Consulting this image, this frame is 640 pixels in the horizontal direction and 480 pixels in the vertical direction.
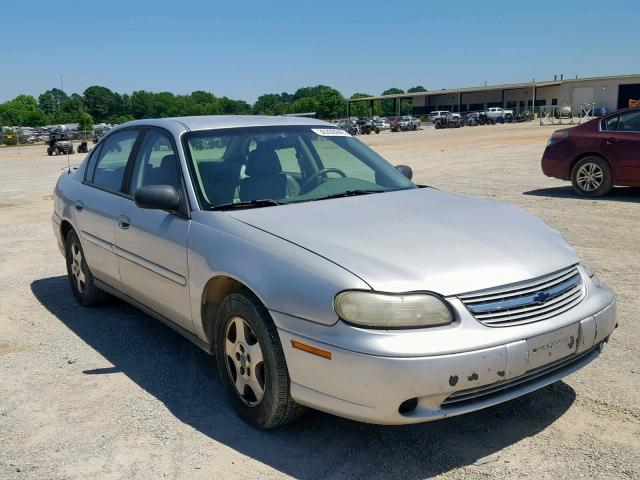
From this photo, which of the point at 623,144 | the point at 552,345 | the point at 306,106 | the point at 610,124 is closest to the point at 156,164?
the point at 552,345

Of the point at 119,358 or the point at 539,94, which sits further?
the point at 539,94

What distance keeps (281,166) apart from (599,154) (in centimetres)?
800

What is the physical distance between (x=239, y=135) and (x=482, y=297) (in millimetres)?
2215

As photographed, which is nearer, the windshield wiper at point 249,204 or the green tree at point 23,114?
the windshield wiper at point 249,204

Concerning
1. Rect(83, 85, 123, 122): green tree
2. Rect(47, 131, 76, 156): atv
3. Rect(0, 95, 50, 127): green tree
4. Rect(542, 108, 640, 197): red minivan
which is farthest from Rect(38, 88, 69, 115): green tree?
Rect(542, 108, 640, 197): red minivan

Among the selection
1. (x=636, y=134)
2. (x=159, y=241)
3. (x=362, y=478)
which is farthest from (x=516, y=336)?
(x=636, y=134)

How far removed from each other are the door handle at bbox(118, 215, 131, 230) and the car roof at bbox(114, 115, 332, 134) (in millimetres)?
690

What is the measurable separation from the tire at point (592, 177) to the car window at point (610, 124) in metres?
0.50

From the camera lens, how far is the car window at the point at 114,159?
501 cm

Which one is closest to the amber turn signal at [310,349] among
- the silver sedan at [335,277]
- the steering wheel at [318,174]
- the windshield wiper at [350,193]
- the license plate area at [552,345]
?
the silver sedan at [335,277]

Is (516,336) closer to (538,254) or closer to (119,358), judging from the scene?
(538,254)

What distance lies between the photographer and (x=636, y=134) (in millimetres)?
10297

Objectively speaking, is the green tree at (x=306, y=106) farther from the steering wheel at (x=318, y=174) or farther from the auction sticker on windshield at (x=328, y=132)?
the steering wheel at (x=318, y=174)

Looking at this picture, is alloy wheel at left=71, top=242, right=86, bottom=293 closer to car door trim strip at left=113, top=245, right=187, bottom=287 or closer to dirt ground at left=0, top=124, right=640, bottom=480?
dirt ground at left=0, top=124, right=640, bottom=480
